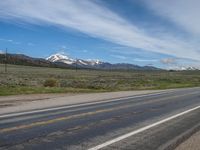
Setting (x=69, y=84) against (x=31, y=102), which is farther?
(x=69, y=84)

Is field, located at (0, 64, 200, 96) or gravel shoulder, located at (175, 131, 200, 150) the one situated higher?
field, located at (0, 64, 200, 96)

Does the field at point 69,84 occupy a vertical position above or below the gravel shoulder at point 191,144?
above

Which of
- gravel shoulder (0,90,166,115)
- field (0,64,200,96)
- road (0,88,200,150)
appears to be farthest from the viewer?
field (0,64,200,96)

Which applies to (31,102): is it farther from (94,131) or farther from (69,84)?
(69,84)

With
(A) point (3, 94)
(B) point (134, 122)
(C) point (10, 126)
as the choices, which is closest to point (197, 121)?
(B) point (134, 122)

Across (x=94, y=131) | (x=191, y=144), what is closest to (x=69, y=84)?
(x=94, y=131)

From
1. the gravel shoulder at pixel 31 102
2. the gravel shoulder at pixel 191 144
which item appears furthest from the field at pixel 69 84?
the gravel shoulder at pixel 191 144

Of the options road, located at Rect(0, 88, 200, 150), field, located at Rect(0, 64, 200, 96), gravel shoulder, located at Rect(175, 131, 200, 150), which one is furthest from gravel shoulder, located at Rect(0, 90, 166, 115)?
gravel shoulder, located at Rect(175, 131, 200, 150)

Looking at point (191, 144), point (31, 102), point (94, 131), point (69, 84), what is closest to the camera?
point (191, 144)

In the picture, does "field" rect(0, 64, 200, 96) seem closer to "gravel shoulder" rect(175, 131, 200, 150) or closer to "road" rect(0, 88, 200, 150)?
"road" rect(0, 88, 200, 150)

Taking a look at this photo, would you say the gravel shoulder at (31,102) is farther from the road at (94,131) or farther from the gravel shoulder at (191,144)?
the gravel shoulder at (191,144)

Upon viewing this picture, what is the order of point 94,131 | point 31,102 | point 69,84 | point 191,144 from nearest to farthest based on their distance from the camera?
1. point 191,144
2. point 94,131
3. point 31,102
4. point 69,84

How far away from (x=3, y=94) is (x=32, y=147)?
55.6 feet

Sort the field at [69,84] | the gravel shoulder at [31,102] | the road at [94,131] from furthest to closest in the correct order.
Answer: the field at [69,84]
the gravel shoulder at [31,102]
the road at [94,131]
